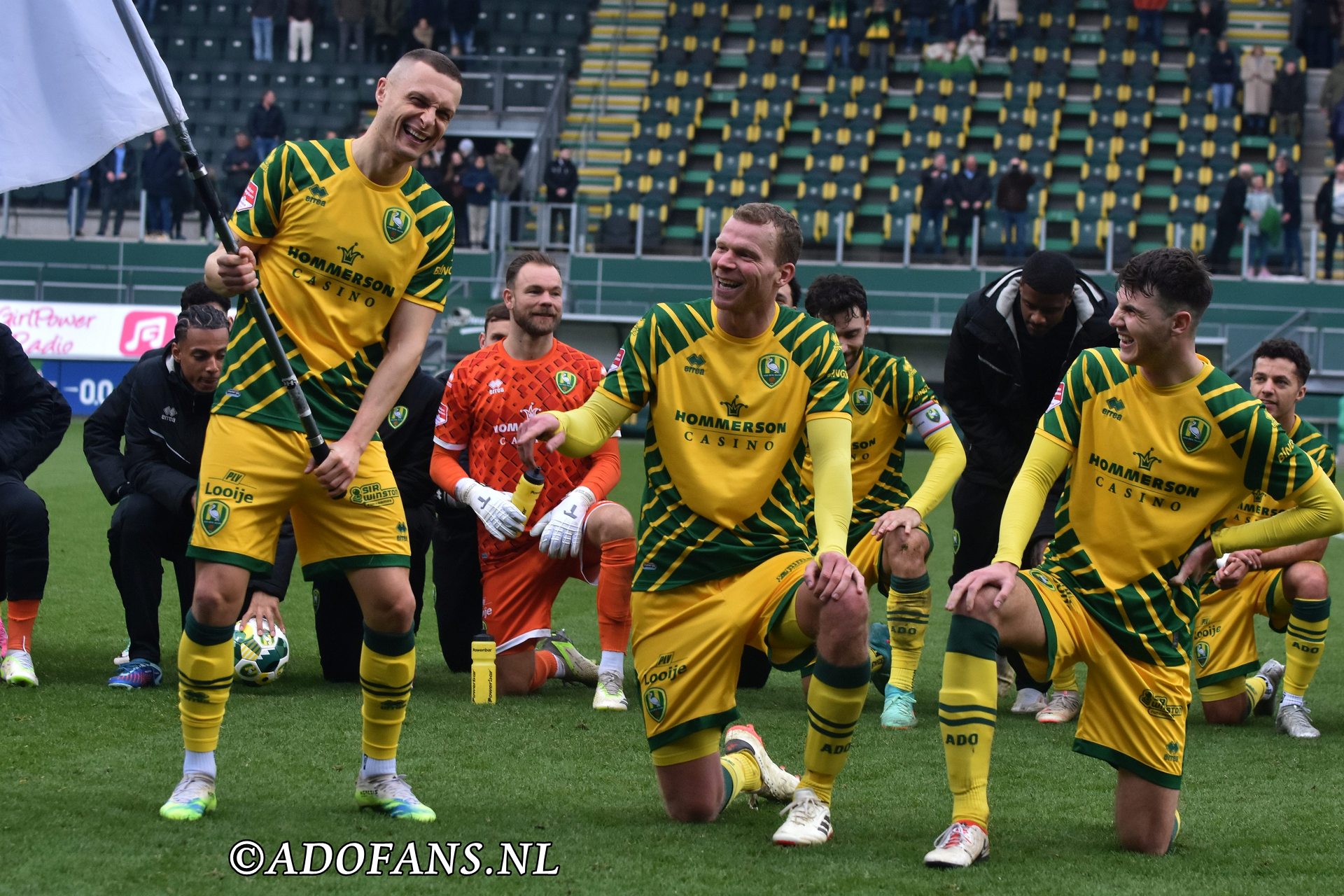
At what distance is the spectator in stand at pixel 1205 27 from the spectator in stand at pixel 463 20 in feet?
40.2

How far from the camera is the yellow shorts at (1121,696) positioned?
15.0 ft

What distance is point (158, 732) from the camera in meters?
5.75

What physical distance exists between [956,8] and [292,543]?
2340 centimetres

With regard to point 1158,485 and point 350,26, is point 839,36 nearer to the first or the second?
point 350,26

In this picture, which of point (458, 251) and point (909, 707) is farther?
point (458, 251)

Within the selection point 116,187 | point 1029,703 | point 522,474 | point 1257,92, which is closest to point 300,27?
point 116,187

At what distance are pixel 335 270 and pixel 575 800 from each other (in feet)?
5.78

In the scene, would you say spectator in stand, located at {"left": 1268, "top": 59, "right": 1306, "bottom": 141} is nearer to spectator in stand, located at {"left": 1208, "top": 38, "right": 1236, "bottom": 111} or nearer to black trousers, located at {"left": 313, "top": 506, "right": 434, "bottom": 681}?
spectator in stand, located at {"left": 1208, "top": 38, "right": 1236, "bottom": 111}

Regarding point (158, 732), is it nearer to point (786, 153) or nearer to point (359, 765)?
point (359, 765)

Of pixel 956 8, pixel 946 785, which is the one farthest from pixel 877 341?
pixel 946 785

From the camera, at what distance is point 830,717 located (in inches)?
179

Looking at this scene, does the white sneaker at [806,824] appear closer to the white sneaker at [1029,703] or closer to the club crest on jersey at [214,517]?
the club crest on jersey at [214,517]

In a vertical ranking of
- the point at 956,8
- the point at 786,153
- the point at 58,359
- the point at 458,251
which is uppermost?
the point at 956,8

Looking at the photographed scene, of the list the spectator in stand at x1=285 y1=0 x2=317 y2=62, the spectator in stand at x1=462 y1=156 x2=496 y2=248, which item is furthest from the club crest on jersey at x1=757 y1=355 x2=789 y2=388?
the spectator in stand at x1=285 y1=0 x2=317 y2=62
